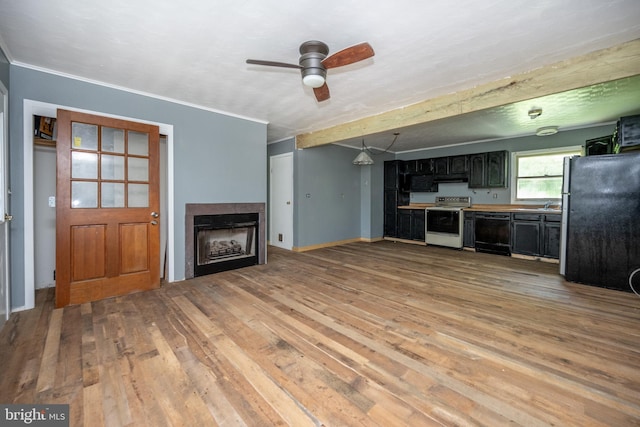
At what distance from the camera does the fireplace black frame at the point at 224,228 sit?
3.81m

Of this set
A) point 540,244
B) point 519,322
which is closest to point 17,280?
point 519,322

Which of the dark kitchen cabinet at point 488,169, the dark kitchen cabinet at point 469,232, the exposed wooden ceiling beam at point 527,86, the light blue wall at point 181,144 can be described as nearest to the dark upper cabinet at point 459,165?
the dark kitchen cabinet at point 488,169

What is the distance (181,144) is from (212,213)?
1.05 metres

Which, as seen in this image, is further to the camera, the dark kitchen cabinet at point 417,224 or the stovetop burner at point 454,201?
the dark kitchen cabinet at point 417,224

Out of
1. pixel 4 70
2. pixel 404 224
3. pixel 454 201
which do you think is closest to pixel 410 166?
pixel 454 201

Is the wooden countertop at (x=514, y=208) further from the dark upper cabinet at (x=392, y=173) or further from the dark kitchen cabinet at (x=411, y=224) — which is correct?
the dark upper cabinet at (x=392, y=173)

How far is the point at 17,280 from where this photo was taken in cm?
264

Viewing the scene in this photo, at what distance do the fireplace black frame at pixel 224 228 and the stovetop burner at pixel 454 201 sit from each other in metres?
4.61

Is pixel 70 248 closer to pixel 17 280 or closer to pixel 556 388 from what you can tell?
pixel 17 280

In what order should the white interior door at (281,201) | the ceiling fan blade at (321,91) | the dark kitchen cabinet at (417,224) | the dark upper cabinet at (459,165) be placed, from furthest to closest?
the dark kitchen cabinet at (417,224)
the dark upper cabinet at (459,165)
the white interior door at (281,201)
the ceiling fan blade at (321,91)

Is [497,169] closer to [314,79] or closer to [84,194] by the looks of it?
[314,79]

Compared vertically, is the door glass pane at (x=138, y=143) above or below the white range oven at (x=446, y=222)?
above

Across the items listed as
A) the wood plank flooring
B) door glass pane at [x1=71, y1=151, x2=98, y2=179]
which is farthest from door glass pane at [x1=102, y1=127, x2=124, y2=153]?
the wood plank flooring

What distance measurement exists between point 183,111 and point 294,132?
2.11 meters
